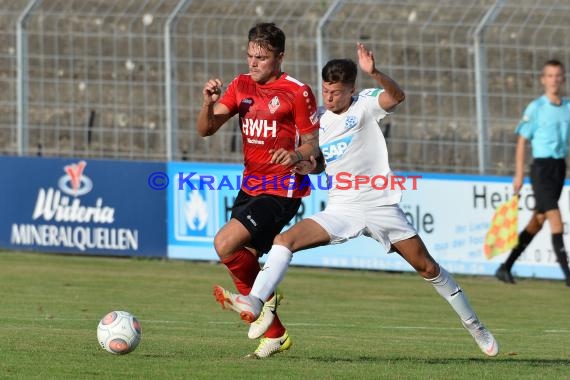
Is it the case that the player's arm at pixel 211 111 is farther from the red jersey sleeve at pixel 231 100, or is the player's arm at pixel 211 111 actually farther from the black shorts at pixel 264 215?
the black shorts at pixel 264 215

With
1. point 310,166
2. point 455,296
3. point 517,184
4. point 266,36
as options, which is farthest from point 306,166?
point 517,184

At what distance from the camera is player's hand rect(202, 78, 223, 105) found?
908 centimetres

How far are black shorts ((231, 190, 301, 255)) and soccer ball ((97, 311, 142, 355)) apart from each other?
1.04m

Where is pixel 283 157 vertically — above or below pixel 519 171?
above

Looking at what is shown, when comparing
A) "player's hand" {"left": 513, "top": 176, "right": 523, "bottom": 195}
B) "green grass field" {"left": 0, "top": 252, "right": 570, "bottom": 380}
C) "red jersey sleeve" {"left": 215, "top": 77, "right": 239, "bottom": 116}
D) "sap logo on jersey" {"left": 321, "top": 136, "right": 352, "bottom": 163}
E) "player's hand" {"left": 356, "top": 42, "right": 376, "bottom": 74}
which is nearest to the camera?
"green grass field" {"left": 0, "top": 252, "right": 570, "bottom": 380}

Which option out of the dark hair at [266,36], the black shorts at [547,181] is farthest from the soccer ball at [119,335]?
the black shorts at [547,181]

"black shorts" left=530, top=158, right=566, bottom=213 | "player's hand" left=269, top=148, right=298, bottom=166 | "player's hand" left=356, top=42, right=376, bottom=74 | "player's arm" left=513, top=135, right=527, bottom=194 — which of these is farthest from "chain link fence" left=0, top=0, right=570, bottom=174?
"player's hand" left=269, top=148, right=298, bottom=166

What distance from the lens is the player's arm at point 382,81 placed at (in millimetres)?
8961

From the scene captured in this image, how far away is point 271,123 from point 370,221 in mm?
952

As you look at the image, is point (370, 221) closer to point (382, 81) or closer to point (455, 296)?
point (455, 296)

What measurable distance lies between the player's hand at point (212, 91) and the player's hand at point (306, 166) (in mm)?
692

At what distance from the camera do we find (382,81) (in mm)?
9039

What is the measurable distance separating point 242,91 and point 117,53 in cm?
942

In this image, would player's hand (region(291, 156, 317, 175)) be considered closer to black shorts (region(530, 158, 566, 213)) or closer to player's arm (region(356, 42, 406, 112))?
player's arm (region(356, 42, 406, 112))
